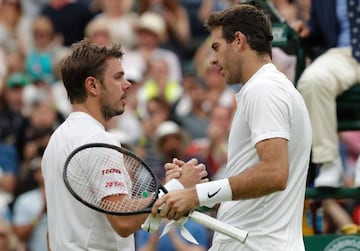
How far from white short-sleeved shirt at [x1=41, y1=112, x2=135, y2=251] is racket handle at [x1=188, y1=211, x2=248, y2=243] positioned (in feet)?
1.94

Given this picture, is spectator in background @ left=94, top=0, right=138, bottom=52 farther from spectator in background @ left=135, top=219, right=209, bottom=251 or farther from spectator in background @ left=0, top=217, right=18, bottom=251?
spectator in background @ left=135, top=219, right=209, bottom=251

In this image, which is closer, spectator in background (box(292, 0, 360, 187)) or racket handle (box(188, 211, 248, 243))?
racket handle (box(188, 211, 248, 243))

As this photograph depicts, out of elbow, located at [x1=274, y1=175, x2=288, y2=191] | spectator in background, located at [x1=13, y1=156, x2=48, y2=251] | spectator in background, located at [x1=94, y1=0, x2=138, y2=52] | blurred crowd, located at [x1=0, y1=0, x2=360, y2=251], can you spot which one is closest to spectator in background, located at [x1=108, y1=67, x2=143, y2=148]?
blurred crowd, located at [x1=0, y1=0, x2=360, y2=251]

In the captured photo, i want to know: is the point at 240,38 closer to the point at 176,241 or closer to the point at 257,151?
the point at 257,151

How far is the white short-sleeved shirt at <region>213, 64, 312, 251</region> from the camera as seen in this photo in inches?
264

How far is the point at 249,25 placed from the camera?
684 centimetres

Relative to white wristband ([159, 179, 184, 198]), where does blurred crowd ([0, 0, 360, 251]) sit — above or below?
below

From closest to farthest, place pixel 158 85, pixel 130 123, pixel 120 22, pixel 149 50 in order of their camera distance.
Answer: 1. pixel 130 123
2. pixel 158 85
3. pixel 149 50
4. pixel 120 22

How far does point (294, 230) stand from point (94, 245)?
106cm

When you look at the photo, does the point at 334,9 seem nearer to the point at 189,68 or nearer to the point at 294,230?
the point at 294,230

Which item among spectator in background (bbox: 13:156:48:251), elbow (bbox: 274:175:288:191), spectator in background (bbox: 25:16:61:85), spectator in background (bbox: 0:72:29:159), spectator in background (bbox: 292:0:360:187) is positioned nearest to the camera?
elbow (bbox: 274:175:288:191)

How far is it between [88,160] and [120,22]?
29.8 feet

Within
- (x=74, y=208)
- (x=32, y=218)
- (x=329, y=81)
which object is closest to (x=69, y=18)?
(x=32, y=218)

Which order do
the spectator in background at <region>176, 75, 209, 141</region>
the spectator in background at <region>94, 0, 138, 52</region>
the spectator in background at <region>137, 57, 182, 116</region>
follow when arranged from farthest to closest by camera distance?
the spectator in background at <region>94, 0, 138, 52</region> < the spectator in background at <region>137, 57, 182, 116</region> < the spectator in background at <region>176, 75, 209, 141</region>
